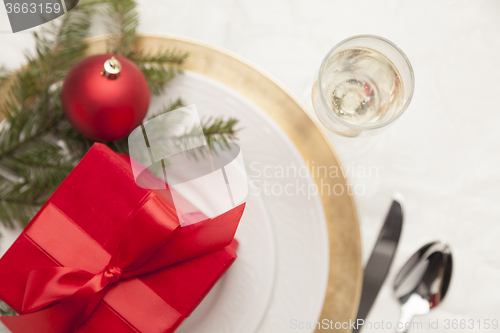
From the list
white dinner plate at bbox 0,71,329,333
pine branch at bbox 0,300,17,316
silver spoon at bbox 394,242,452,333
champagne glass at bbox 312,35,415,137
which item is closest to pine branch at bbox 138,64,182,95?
white dinner plate at bbox 0,71,329,333

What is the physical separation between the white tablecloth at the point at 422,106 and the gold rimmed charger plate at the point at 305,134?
54 millimetres

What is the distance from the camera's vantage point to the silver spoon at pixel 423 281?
0.64 m

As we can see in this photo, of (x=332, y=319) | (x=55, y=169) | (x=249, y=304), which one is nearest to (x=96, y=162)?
(x=55, y=169)

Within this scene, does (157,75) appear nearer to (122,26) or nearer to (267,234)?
(122,26)

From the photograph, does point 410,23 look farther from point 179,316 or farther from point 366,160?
point 179,316

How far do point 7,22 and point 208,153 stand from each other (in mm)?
458

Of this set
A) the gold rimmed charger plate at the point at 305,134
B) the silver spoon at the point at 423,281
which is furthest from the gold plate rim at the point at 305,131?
the silver spoon at the point at 423,281

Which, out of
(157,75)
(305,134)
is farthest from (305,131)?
(157,75)

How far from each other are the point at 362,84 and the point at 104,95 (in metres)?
0.46

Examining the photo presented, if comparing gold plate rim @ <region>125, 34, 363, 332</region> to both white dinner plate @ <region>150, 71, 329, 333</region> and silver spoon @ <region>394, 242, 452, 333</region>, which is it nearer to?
white dinner plate @ <region>150, 71, 329, 333</region>

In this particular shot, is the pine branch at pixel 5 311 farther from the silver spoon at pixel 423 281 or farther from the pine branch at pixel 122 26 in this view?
the silver spoon at pixel 423 281

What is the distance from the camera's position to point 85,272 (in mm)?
475

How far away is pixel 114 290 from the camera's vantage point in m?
0.49

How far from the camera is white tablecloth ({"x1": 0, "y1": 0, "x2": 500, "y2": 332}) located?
2.13ft
